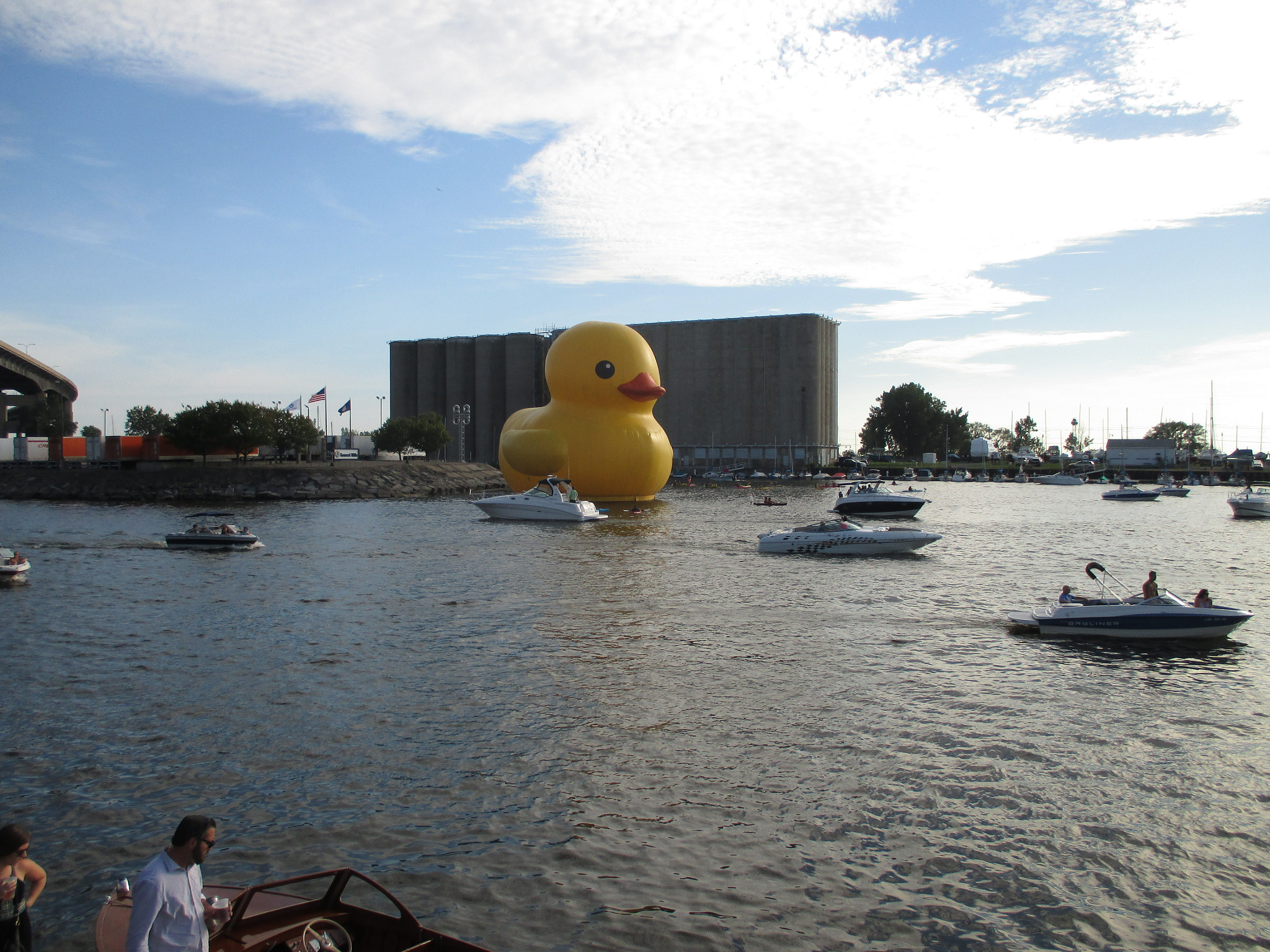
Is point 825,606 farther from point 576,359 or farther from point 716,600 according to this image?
point 576,359

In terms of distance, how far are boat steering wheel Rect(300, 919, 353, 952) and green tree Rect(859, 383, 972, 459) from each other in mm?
139714

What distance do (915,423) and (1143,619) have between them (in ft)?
424

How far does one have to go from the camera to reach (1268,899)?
6.89 meters

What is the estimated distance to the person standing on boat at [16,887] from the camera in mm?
4816

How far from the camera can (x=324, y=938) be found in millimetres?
5199

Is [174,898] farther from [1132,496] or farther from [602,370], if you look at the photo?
[1132,496]

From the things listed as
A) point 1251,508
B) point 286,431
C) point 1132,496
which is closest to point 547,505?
point 1251,508

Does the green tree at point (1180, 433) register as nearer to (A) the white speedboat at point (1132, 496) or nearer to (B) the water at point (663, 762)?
(A) the white speedboat at point (1132, 496)

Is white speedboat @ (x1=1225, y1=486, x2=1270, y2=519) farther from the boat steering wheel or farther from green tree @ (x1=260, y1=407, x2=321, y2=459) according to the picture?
green tree @ (x1=260, y1=407, x2=321, y2=459)

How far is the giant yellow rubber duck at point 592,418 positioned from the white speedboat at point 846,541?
616 inches

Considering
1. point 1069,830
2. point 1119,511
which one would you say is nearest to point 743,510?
point 1119,511

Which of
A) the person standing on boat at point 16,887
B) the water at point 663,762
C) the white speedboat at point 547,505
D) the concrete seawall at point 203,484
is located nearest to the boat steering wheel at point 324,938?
the water at point 663,762

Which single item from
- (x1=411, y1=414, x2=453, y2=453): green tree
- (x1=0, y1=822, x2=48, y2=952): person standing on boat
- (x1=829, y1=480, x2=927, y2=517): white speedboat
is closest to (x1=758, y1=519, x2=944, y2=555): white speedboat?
(x1=829, y1=480, x2=927, y2=517): white speedboat

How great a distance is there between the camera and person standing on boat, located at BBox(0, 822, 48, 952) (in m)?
4.82
